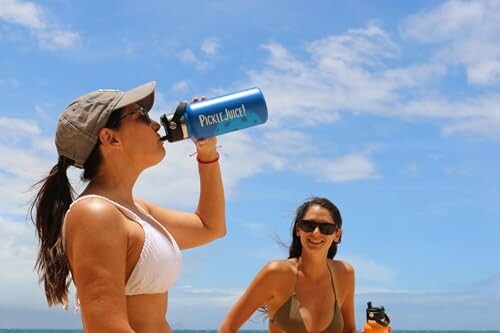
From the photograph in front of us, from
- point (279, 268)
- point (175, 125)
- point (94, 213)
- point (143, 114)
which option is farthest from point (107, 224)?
point (279, 268)

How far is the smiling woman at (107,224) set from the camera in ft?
Answer: 8.55

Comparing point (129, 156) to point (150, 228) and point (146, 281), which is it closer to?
point (150, 228)

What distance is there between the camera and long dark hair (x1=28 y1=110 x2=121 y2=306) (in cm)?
288

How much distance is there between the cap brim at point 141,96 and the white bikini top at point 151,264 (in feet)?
1.24

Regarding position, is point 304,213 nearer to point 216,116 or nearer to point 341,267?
point 341,267

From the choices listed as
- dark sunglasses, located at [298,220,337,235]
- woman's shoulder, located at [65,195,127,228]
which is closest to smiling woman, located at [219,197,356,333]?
dark sunglasses, located at [298,220,337,235]

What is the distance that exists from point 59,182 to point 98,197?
31 cm

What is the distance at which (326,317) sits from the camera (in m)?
5.69

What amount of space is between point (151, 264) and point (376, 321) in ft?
8.92

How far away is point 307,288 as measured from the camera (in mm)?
5750

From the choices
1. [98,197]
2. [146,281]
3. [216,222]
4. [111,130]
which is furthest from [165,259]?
[216,222]

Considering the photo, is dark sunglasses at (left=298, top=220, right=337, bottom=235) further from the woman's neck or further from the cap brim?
the cap brim

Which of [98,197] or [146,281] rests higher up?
[98,197]

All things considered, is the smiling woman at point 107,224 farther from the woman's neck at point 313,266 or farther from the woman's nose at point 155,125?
the woman's neck at point 313,266
